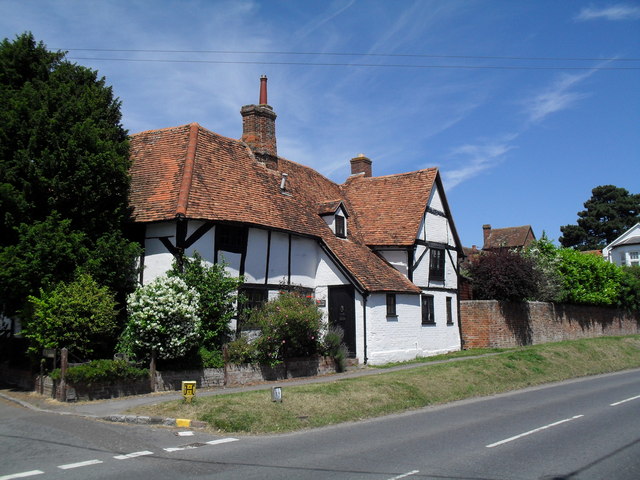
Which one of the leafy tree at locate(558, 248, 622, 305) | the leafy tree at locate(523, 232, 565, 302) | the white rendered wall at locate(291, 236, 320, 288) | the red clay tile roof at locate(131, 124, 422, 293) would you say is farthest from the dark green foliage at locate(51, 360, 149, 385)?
the leafy tree at locate(558, 248, 622, 305)

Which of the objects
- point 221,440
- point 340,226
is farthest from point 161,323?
point 340,226

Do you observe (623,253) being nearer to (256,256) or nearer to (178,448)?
(256,256)

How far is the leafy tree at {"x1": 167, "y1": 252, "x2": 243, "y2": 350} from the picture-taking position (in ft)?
57.0

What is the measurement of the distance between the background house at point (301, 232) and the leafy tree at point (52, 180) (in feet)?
7.09

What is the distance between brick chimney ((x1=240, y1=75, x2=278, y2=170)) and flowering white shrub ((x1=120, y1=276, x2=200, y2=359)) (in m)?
9.72

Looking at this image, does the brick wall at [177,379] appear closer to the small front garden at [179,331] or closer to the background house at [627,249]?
the small front garden at [179,331]

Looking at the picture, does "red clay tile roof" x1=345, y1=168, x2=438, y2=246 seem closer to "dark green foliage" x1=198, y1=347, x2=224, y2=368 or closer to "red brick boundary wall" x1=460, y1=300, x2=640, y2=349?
"red brick boundary wall" x1=460, y1=300, x2=640, y2=349

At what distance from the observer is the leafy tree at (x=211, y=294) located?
1738 centimetres

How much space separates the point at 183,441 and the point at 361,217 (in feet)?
64.1

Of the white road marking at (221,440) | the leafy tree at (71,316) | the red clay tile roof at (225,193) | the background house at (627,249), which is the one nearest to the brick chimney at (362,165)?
the red clay tile roof at (225,193)

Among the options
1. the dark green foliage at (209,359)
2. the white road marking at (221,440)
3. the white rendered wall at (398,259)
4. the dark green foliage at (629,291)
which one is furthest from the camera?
the dark green foliage at (629,291)

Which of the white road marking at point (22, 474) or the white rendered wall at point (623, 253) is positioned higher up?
the white rendered wall at point (623, 253)

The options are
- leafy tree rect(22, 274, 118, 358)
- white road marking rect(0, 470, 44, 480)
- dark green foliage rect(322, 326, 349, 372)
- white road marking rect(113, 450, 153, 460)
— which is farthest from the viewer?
dark green foliage rect(322, 326, 349, 372)

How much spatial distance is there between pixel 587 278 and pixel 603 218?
1879 inches
